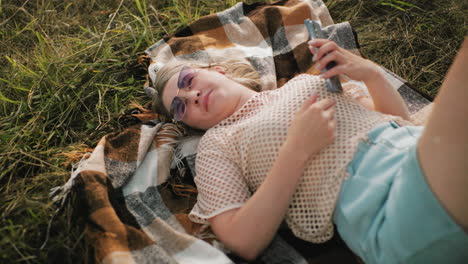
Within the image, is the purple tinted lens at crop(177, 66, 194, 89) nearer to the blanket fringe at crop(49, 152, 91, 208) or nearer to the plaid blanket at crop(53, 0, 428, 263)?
the plaid blanket at crop(53, 0, 428, 263)

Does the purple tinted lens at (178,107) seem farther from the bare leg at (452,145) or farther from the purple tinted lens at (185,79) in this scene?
the bare leg at (452,145)

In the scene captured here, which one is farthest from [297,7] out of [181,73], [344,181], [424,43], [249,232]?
[249,232]

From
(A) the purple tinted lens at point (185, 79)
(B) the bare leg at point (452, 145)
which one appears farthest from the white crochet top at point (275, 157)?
(B) the bare leg at point (452, 145)

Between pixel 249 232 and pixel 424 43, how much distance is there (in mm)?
1964

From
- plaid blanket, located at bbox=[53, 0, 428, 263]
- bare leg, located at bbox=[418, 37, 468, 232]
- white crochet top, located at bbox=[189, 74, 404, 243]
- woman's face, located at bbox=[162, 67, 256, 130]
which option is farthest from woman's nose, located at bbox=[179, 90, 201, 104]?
bare leg, located at bbox=[418, 37, 468, 232]

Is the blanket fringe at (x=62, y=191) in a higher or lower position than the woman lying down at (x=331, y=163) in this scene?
lower

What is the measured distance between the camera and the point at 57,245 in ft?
5.04

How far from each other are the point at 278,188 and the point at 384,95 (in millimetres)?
738

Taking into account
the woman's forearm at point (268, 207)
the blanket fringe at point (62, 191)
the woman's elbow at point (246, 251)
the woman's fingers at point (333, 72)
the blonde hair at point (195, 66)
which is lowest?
the woman's elbow at point (246, 251)

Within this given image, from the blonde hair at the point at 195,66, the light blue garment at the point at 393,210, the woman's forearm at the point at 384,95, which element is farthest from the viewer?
the blonde hair at the point at 195,66

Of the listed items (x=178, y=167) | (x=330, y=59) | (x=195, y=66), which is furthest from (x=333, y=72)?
(x=178, y=167)

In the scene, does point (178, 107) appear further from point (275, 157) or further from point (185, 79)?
point (275, 157)

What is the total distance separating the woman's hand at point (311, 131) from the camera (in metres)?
1.48

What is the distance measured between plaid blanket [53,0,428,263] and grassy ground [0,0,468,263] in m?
0.14
